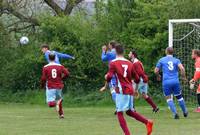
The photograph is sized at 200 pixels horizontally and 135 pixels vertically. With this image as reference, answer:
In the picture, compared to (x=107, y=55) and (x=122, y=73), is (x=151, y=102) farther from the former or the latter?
(x=122, y=73)

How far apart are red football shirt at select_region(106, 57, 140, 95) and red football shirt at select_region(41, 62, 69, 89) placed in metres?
5.49

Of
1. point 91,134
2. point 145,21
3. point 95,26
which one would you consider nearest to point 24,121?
point 91,134

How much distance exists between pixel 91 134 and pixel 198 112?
7202 mm

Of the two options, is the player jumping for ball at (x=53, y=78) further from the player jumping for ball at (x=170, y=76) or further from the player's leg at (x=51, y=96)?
the player jumping for ball at (x=170, y=76)

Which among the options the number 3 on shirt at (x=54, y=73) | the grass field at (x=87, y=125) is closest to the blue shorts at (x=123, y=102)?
the grass field at (x=87, y=125)

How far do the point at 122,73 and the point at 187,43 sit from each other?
1229 cm

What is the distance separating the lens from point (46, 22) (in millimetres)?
29906

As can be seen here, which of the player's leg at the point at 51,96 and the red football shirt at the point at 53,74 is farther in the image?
the player's leg at the point at 51,96

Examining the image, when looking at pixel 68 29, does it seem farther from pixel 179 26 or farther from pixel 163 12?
pixel 179 26

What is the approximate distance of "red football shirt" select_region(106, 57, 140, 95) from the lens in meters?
12.7

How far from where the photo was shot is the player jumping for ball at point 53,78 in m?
18.2

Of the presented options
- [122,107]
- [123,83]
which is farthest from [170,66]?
[122,107]

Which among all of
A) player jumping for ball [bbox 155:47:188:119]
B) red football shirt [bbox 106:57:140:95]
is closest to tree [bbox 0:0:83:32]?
player jumping for ball [bbox 155:47:188:119]

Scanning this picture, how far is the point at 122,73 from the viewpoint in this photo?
12.8m
